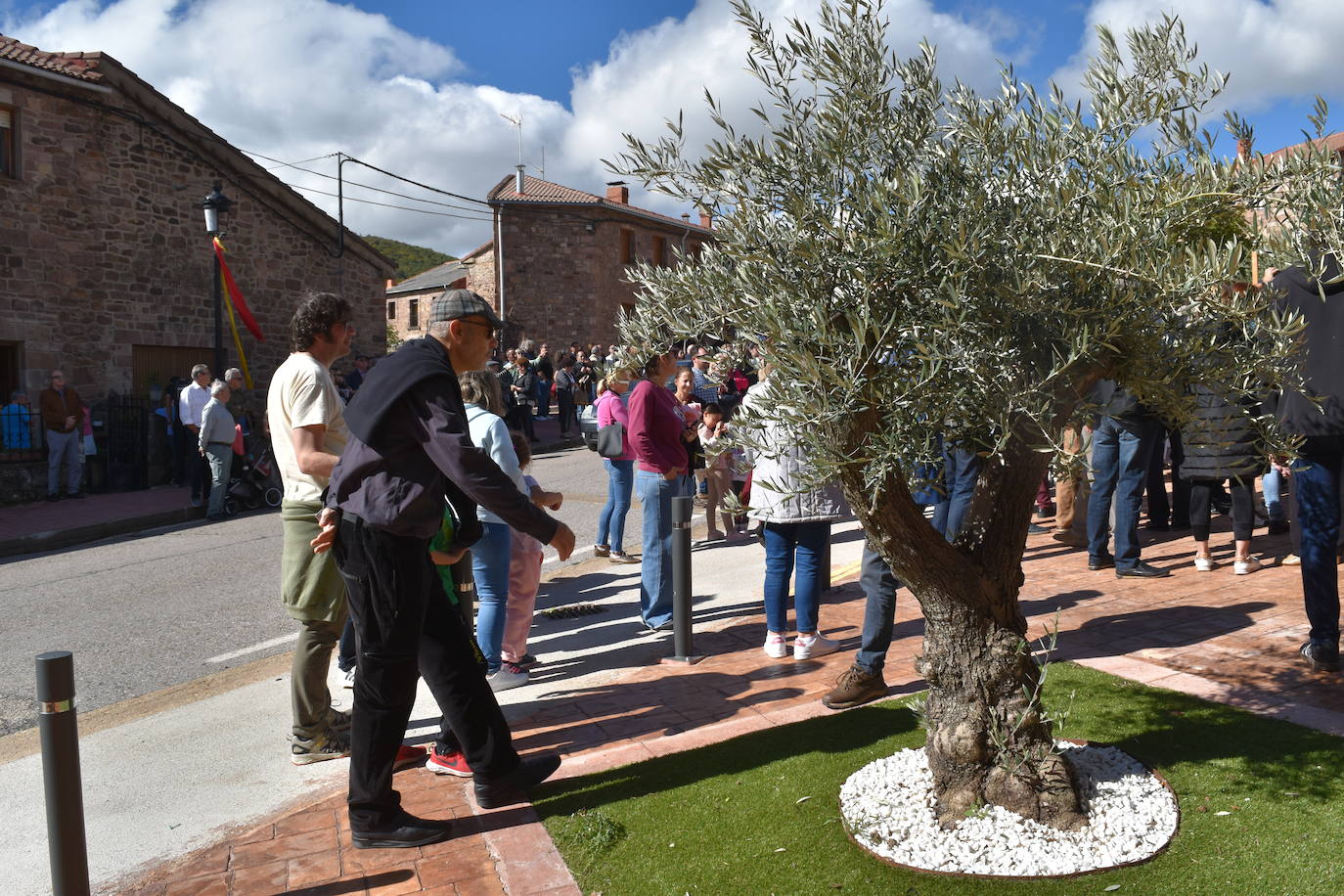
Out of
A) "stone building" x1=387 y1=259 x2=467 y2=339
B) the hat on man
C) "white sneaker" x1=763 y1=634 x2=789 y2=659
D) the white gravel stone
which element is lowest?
the white gravel stone

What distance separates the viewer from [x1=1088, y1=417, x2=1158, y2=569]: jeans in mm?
7168

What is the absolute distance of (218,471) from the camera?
1288cm

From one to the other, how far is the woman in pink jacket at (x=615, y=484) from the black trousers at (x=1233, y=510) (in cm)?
432

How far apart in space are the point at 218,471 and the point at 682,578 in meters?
9.36

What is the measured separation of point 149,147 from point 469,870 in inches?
797

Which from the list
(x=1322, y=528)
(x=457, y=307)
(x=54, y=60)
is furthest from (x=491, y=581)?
(x=54, y=60)

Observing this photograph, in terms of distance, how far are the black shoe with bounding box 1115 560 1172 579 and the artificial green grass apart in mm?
2756

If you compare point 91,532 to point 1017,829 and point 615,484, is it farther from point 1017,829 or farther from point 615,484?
point 1017,829

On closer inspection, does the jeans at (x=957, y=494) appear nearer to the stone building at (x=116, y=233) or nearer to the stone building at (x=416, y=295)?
the stone building at (x=116, y=233)

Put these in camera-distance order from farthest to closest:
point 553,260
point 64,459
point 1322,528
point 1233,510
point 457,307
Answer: point 553,260, point 64,459, point 1233,510, point 1322,528, point 457,307

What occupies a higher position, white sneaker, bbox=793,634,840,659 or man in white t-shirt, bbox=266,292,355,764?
man in white t-shirt, bbox=266,292,355,764

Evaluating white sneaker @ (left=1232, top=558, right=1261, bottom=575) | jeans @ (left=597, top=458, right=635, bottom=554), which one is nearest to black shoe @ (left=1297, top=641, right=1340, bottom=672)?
white sneaker @ (left=1232, top=558, right=1261, bottom=575)

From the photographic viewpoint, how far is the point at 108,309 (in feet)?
61.9

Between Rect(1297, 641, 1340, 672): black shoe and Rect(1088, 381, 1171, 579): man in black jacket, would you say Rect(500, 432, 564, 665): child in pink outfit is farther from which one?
Rect(1088, 381, 1171, 579): man in black jacket
